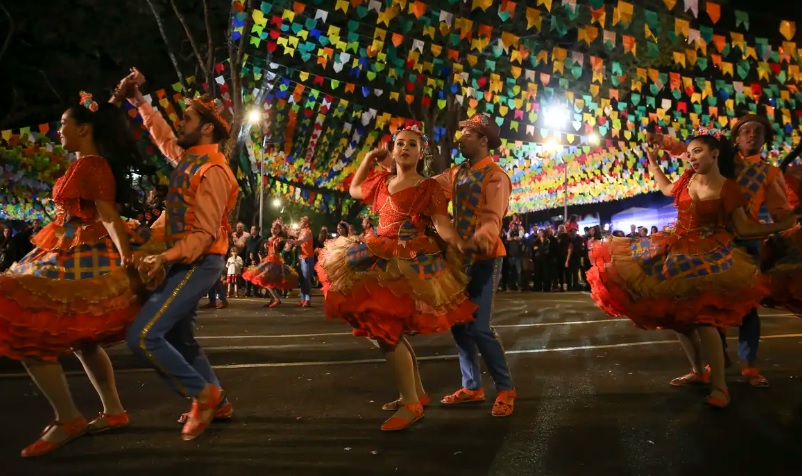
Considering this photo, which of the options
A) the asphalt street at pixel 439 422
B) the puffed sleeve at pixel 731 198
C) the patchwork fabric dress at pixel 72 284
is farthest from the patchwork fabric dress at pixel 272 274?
the puffed sleeve at pixel 731 198

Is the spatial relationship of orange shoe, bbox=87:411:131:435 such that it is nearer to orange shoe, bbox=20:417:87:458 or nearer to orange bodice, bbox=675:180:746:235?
orange shoe, bbox=20:417:87:458

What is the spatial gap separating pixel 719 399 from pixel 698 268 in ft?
3.06

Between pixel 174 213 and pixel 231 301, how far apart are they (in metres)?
12.6

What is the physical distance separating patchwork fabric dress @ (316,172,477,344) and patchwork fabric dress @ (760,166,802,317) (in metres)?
2.55

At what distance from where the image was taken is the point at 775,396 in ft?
17.8

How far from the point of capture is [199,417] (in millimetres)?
4312

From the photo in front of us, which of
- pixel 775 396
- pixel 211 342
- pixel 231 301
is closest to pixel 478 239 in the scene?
pixel 775 396

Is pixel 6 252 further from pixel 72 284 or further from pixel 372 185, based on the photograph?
pixel 372 185

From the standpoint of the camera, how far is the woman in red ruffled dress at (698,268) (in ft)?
16.5

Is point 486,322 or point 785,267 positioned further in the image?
point 785,267

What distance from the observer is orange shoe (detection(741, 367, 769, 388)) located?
5764 mm

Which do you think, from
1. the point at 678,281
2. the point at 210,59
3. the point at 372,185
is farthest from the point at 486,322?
the point at 210,59

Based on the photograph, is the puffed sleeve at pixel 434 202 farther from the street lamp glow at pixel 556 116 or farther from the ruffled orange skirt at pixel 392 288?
the street lamp glow at pixel 556 116

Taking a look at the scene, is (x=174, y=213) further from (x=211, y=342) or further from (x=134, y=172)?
(x=211, y=342)
